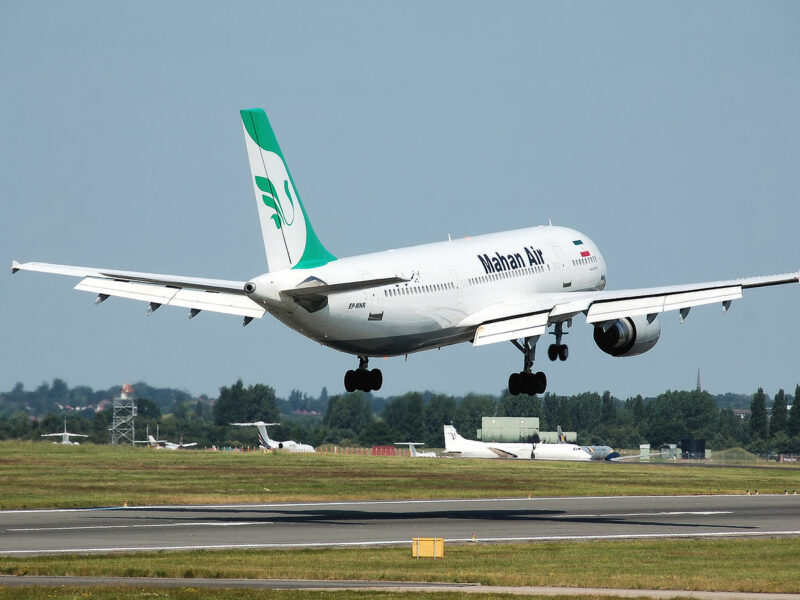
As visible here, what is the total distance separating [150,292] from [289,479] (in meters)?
38.3

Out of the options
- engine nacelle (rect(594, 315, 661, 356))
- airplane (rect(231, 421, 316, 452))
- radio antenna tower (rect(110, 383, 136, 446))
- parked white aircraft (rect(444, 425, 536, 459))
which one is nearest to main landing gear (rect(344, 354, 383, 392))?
engine nacelle (rect(594, 315, 661, 356))

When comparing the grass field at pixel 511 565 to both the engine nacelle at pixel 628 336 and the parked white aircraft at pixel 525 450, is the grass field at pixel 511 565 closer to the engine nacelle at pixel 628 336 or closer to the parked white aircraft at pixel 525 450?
the engine nacelle at pixel 628 336

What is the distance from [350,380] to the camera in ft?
187

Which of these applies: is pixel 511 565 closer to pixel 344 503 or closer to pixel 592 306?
pixel 592 306

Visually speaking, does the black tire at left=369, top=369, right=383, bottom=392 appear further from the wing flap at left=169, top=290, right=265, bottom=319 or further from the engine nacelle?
the engine nacelle

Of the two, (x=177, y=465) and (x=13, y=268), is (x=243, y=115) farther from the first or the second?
(x=177, y=465)

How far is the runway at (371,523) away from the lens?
4891 cm

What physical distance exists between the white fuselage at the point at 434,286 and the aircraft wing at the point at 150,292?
13.7 feet

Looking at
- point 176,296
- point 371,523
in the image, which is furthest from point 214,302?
point 371,523

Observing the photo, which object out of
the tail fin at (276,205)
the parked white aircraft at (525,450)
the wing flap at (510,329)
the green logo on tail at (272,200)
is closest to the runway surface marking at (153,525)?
the wing flap at (510,329)

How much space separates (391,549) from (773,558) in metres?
13.1

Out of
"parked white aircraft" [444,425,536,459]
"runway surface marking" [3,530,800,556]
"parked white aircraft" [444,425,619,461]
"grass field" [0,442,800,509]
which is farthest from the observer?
"parked white aircraft" [444,425,536,459]

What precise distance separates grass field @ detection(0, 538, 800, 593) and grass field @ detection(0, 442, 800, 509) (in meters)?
27.8

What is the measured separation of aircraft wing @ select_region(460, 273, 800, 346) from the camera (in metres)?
53.3
